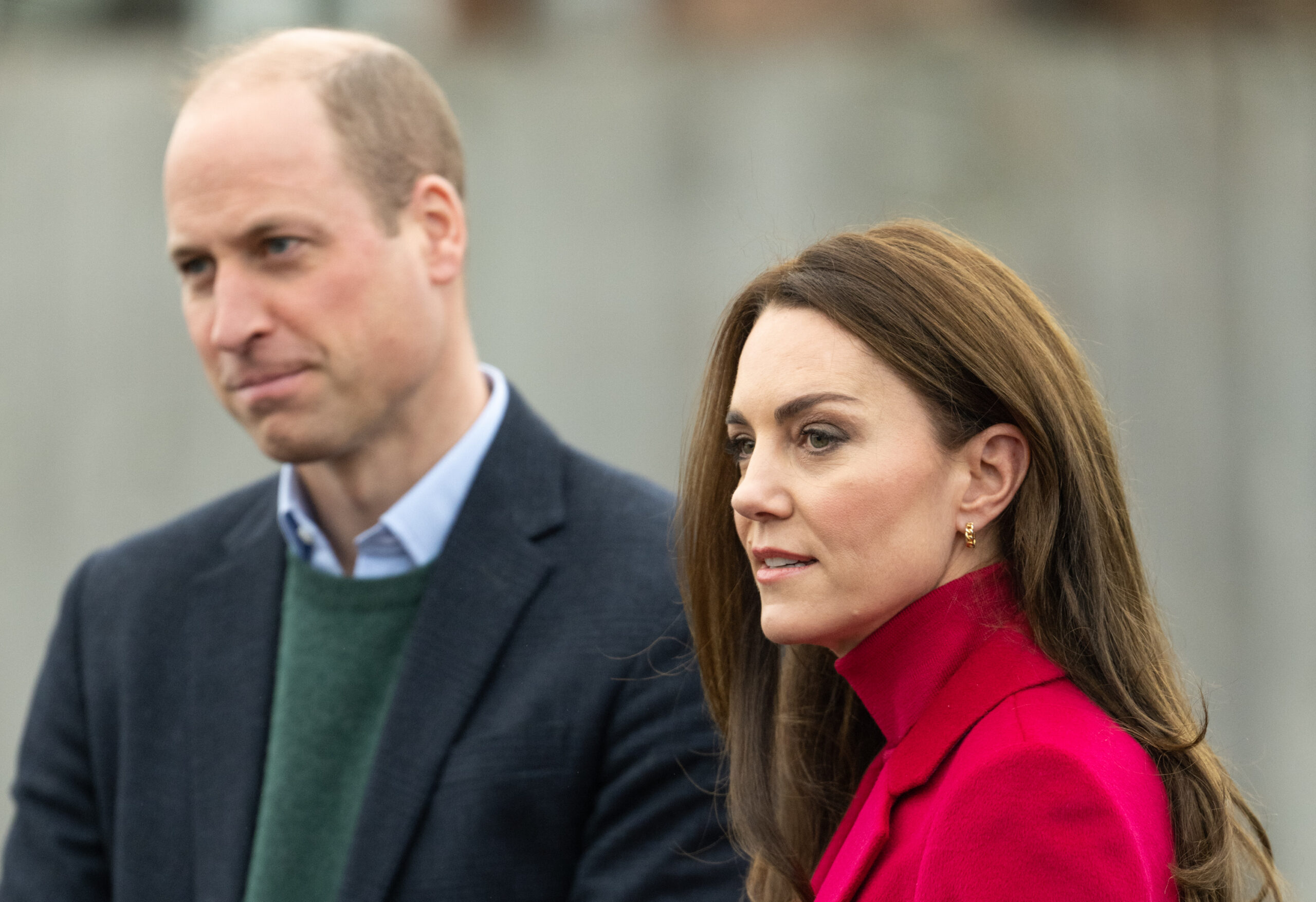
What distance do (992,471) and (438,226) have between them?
1297 mm

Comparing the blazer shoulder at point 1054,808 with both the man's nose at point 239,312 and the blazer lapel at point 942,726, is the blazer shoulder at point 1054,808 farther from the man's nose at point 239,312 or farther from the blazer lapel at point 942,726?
the man's nose at point 239,312

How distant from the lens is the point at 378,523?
2.47m

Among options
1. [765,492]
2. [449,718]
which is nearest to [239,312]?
[449,718]

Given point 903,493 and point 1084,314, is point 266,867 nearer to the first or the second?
point 903,493

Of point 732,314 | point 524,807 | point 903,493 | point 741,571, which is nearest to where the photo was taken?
point 903,493

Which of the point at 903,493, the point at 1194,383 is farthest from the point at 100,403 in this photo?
the point at 903,493

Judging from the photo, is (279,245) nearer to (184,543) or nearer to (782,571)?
(184,543)

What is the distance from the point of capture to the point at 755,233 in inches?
221

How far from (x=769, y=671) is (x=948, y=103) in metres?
4.20

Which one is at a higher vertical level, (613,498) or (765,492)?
(765,492)

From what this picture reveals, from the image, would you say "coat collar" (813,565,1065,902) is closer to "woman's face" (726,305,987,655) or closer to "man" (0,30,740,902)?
"woman's face" (726,305,987,655)

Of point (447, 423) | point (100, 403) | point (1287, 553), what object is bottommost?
point (1287, 553)

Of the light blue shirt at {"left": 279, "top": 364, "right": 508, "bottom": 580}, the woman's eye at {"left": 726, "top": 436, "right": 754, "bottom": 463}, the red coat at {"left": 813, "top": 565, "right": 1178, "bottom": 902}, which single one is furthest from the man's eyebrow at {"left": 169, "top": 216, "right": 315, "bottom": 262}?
the red coat at {"left": 813, "top": 565, "right": 1178, "bottom": 902}

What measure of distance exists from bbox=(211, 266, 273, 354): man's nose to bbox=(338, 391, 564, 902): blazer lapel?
18.1 inches
